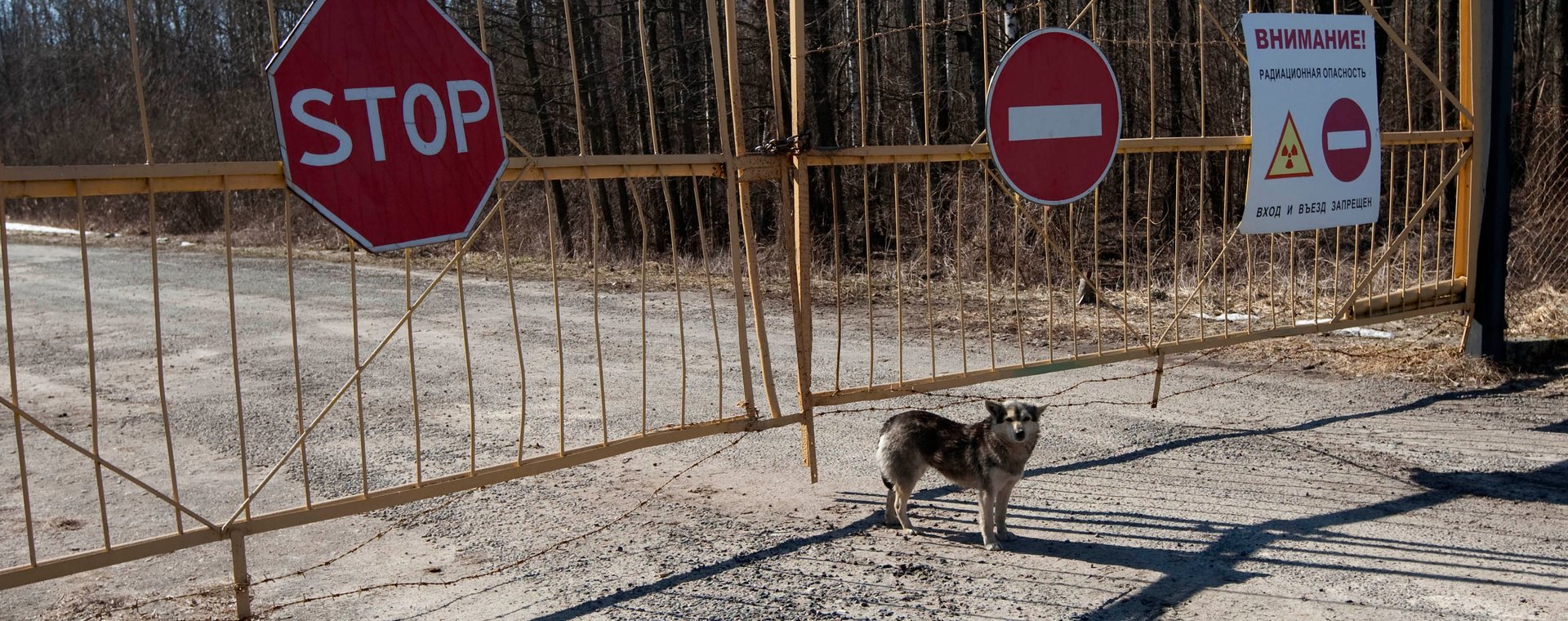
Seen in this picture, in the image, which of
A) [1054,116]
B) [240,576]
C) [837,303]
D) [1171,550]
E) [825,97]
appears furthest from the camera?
[825,97]

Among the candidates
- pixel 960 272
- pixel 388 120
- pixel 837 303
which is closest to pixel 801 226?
pixel 837 303

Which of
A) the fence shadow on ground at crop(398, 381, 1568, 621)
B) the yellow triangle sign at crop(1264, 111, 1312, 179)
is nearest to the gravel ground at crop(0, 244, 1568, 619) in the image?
the fence shadow on ground at crop(398, 381, 1568, 621)

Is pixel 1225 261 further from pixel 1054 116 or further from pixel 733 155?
pixel 733 155

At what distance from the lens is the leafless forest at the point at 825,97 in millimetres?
16656

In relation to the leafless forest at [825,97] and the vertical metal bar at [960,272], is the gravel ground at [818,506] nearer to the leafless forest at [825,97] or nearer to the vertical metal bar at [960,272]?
the vertical metal bar at [960,272]

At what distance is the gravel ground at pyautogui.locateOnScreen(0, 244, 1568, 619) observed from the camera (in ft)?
15.7

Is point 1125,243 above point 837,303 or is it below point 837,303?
above

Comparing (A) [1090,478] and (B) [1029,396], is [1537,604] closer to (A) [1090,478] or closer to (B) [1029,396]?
(A) [1090,478]

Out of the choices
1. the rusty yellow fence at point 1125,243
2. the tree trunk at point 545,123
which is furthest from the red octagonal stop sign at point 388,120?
the tree trunk at point 545,123

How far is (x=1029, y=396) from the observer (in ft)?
27.2

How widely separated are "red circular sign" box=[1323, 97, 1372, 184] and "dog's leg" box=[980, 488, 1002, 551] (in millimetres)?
4227

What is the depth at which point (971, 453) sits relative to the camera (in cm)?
528

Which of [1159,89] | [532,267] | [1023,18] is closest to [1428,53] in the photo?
[1159,89]

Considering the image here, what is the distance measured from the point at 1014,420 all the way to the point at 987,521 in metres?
0.52
